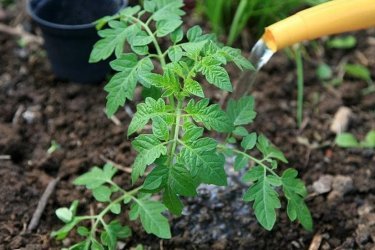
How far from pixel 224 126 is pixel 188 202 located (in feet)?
1.62

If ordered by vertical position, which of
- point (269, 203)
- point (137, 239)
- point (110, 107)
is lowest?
point (137, 239)

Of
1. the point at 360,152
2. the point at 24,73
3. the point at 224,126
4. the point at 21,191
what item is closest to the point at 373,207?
the point at 360,152

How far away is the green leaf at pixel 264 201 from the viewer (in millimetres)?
1496

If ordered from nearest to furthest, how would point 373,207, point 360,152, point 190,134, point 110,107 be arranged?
point 190,134, point 110,107, point 373,207, point 360,152

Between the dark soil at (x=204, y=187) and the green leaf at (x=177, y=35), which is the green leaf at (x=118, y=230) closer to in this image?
the dark soil at (x=204, y=187)

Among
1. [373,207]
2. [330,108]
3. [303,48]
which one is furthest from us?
[303,48]

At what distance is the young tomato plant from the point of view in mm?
1440

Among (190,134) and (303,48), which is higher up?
(190,134)

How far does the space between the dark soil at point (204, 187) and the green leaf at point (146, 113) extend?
0.49 meters

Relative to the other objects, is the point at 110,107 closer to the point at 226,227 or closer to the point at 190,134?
the point at 190,134

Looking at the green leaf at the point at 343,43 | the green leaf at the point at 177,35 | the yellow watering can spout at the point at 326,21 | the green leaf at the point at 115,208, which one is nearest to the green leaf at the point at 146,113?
the green leaf at the point at 177,35

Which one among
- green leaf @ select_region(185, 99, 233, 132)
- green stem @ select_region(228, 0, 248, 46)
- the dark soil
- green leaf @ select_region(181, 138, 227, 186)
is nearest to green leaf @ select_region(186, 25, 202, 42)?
green leaf @ select_region(185, 99, 233, 132)

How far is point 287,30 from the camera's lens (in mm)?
1690

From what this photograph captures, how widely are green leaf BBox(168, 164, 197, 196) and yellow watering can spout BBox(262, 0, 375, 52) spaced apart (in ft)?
1.67
